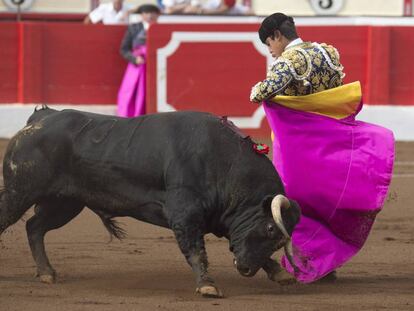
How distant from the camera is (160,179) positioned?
17.8 feet

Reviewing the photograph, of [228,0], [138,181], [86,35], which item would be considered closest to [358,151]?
[138,181]

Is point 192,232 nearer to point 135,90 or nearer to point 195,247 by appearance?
point 195,247

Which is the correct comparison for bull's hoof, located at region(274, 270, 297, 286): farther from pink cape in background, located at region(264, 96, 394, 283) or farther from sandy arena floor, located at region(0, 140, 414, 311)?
pink cape in background, located at region(264, 96, 394, 283)

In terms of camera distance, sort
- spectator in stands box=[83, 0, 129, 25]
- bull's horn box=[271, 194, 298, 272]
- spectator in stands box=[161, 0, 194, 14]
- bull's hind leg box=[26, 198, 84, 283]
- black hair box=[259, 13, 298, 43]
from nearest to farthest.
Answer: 1. bull's horn box=[271, 194, 298, 272]
2. black hair box=[259, 13, 298, 43]
3. bull's hind leg box=[26, 198, 84, 283]
4. spectator in stands box=[83, 0, 129, 25]
5. spectator in stands box=[161, 0, 194, 14]

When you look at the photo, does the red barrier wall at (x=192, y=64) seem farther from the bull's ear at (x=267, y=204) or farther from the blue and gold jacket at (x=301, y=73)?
the bull's ear at (x=267, y=204)

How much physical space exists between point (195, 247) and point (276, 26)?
1030 mm

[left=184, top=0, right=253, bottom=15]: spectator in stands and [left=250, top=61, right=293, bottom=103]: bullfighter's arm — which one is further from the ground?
[left=250, top=61, right=293, bottom=103]: bullfighter's arm

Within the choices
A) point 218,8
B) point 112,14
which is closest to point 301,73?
point 112,14

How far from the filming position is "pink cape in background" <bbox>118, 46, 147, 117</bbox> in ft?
37.5

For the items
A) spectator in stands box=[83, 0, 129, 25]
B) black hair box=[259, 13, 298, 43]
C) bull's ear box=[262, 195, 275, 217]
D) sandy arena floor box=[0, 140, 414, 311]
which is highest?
black hair box=[259, 13, 298, 43]

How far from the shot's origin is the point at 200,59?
449 inches

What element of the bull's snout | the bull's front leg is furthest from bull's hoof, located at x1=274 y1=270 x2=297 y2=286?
the bull's front leg

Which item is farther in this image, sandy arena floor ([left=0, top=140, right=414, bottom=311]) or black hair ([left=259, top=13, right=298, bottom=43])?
black hair ([left=259, top=13, right=298, bottom=43])

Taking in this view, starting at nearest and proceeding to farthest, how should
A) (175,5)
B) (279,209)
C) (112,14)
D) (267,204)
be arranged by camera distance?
(279,209) → (267,204) → (112,14) → (175,5)
